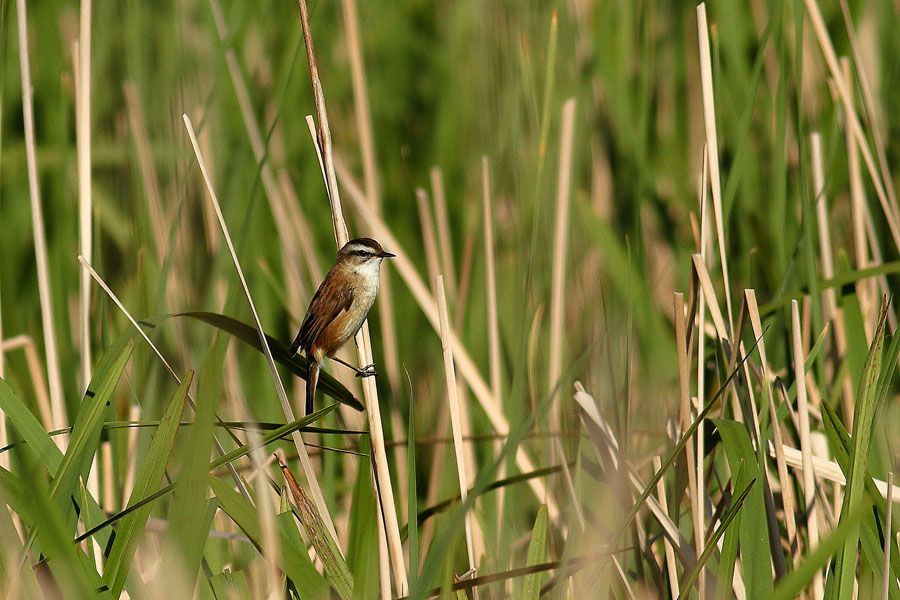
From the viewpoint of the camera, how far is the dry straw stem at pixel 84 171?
254 cm

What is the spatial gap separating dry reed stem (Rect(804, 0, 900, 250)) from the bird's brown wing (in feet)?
5.07

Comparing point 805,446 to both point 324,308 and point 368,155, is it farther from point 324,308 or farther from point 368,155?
point 368,155

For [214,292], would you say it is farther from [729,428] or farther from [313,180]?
[729,428]

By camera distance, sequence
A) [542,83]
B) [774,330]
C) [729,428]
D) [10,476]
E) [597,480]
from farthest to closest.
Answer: [542,83]
[774,330]
[597,480]
[729,428]
[10,476]

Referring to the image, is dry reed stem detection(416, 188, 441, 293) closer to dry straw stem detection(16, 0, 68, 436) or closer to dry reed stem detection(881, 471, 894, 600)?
dry straw stem detection(16, 0, 68, 436)

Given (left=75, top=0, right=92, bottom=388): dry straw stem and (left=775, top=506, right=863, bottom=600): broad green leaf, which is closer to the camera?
(left=775, top=506, right=863, bottom=600): broad green leaf

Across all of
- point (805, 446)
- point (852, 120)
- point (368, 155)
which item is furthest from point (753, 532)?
point (368, 155)

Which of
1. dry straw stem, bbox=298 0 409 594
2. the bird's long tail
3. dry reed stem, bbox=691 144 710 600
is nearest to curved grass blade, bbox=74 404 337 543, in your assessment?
dry straw stem, bbox=298 0 409 594

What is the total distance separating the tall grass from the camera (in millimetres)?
1847

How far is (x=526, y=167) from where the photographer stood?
7.31 feet

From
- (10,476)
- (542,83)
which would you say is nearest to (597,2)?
(542,83)

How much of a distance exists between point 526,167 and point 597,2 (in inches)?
71.5

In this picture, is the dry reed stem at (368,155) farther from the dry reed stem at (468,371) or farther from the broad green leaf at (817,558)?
the broad green leaf at (817,558)

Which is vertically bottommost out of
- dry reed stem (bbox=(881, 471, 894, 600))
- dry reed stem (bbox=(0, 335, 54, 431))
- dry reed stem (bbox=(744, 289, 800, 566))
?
dry reed stem (bbox=(881, 471, 894, 600))
